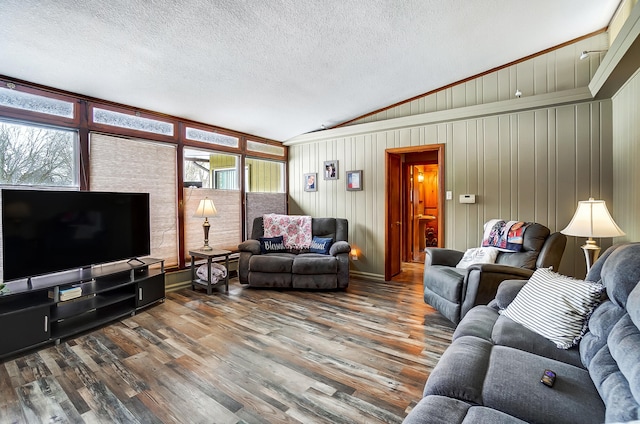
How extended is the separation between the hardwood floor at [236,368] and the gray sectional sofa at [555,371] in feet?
1.96

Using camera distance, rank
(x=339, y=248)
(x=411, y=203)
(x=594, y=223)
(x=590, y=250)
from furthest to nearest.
A: (x=411, y=203) → (x=339, y=248) → (x=590, y=250) → (x=594, y=223)

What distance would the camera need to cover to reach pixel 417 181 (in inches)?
274

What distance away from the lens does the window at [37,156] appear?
9.20 feet

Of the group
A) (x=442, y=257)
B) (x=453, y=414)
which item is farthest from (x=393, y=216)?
(x=453, y=414)

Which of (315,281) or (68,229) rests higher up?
(68,229)

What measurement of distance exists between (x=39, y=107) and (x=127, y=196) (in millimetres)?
1161

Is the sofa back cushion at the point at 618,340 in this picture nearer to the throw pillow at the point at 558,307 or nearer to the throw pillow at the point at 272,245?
the throw pillow at the point at 558,307

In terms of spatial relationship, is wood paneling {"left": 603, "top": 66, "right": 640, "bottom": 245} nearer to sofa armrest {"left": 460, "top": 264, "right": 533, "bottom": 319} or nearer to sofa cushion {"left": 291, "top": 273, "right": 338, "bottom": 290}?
sofa armrest {"left": 460, "top": 264, "right": 533, "bottom": 319}

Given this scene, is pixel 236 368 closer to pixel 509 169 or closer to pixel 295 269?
pixel 295 269

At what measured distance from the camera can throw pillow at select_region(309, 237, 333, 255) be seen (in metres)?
4.46

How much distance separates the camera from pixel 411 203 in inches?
245

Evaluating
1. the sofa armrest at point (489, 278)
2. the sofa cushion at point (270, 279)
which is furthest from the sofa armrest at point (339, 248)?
the sofa armrest at point (489, 278)

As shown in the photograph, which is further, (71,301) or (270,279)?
(270,279)

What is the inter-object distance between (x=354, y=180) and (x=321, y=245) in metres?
1.28
